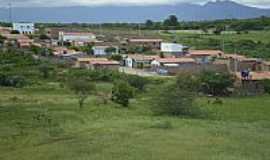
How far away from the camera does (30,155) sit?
836 inches

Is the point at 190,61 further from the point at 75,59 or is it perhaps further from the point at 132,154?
the point at 132,154

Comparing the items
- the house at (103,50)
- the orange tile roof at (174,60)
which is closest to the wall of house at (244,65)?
the orange tile roof at (174,60)

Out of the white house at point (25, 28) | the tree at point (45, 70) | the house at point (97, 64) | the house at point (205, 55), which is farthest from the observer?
the white house at point (25, 28)

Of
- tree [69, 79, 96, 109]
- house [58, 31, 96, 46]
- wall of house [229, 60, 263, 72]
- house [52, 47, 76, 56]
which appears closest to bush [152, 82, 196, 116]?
tree [69, 79, 96, 109]

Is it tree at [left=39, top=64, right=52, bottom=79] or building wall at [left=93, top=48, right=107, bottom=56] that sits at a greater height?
building wall at [left=93, top=48, right=107, bottom=56]

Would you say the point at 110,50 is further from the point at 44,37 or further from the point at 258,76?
the point at 258,76

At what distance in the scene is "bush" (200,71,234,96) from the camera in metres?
45.8

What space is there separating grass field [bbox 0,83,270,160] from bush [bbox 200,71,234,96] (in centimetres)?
543

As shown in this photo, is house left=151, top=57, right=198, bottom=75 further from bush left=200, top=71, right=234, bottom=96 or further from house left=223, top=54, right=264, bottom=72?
bush left=200, top=71, right=234, bottom=96

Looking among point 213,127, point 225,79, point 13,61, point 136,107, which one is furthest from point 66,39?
point 213,127

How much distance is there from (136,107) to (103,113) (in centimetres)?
446

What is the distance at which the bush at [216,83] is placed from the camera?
45844mm

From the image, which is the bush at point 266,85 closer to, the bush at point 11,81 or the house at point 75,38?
the bush at point 11,81

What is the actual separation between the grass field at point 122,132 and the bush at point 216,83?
5426 mm
